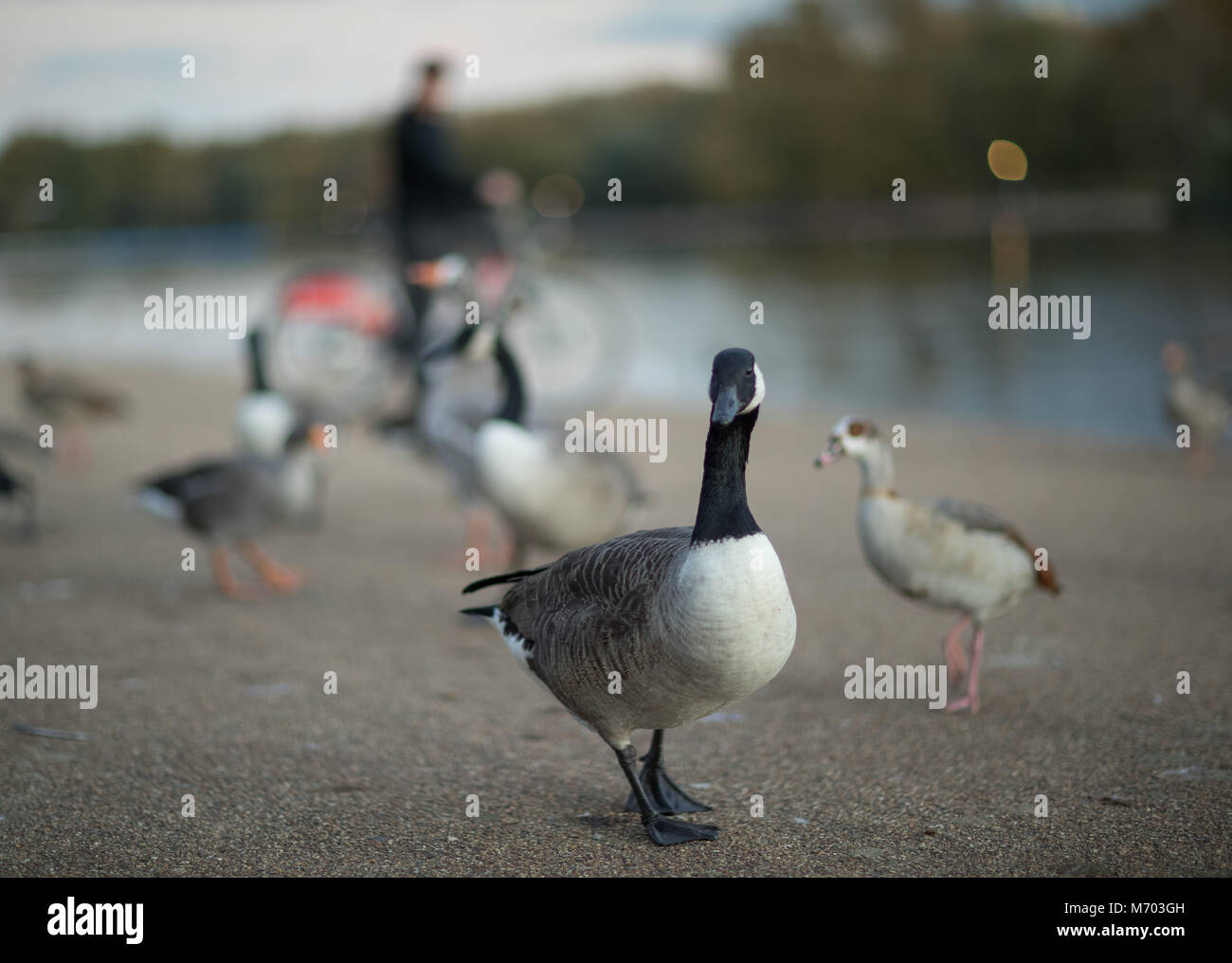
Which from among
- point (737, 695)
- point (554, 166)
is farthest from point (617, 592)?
point (554, 166)

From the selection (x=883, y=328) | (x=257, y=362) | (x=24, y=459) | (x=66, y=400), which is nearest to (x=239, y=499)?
(x=257, y=362)

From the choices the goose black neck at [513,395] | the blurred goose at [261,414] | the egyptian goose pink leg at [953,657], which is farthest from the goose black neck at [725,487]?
the blurred goose at [261,414]

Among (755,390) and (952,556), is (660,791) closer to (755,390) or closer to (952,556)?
(755,390)

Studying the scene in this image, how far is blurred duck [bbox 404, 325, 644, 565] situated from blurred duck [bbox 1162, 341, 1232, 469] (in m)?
5.23

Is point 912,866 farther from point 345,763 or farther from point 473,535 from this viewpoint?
point 473,535

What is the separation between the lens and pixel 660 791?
411cm

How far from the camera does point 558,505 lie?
6.36 metres

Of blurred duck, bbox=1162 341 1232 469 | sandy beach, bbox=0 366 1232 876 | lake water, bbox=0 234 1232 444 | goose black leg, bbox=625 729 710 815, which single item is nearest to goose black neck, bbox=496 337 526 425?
sandy beach, bbox=0 366 1232 876

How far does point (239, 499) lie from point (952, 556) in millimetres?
4059

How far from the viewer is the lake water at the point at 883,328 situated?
13820 millimetres

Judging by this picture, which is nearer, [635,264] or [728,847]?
[728,847]

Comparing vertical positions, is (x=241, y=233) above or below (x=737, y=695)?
above
